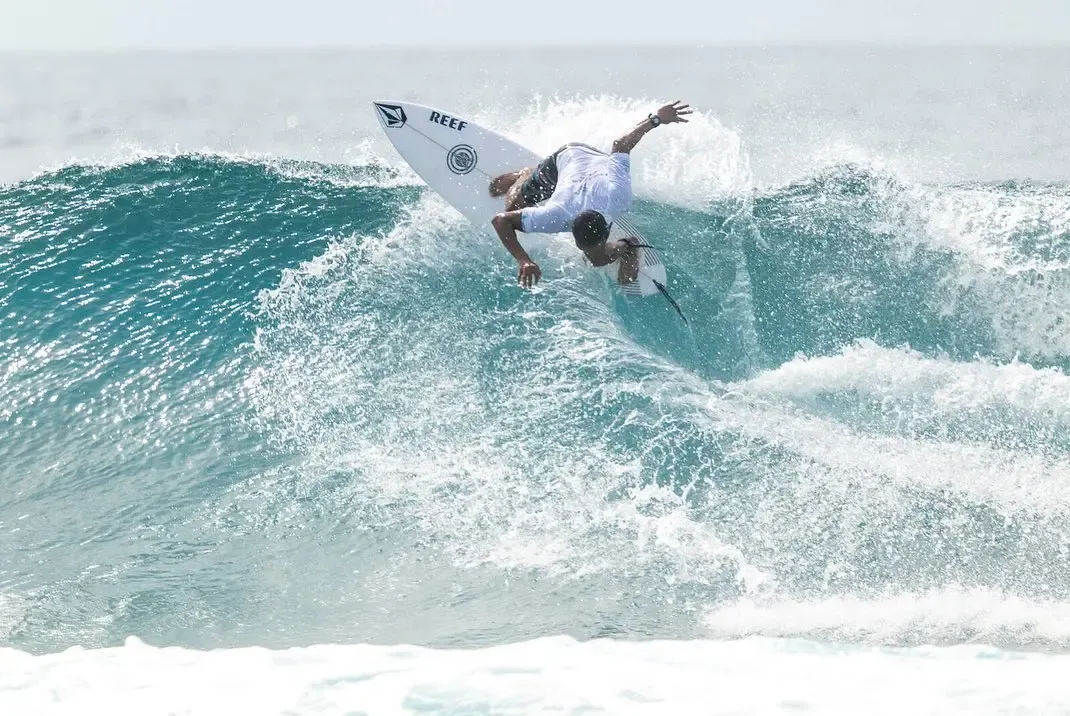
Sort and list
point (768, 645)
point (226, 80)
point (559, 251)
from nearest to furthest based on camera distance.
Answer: point (768, 645) < point (559, 251) < point (226, 80)

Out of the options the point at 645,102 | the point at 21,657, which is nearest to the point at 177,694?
the point at 21,657

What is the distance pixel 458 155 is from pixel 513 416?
98.3 inches

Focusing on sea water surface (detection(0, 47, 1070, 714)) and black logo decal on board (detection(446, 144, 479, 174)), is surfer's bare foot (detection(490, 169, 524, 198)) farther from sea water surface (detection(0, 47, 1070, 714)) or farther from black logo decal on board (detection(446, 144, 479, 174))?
sea water surface (detection(0, 47, 1070, 714))

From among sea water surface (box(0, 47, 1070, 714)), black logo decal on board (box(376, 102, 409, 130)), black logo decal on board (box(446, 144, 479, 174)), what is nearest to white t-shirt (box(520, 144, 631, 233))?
sea water surface (box(0, 47, 1070, 714))

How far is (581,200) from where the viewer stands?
6602 millimetres

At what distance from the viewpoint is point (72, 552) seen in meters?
5.65

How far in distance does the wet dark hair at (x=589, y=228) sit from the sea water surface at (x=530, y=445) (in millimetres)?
748

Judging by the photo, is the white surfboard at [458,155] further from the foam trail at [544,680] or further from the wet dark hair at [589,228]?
the foam trail at [544,680]

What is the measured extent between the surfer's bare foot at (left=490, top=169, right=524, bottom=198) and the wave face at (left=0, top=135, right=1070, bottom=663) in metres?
0.41

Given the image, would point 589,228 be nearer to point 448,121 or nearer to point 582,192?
point 582,192

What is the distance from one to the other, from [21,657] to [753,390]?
459 centimetres

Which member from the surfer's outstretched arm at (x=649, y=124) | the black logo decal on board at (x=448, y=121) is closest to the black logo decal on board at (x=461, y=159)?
the black logo decal on board at (x=448, y=121)

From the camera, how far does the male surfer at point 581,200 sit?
21.4 feet

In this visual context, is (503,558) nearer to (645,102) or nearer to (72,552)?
(72,552)
